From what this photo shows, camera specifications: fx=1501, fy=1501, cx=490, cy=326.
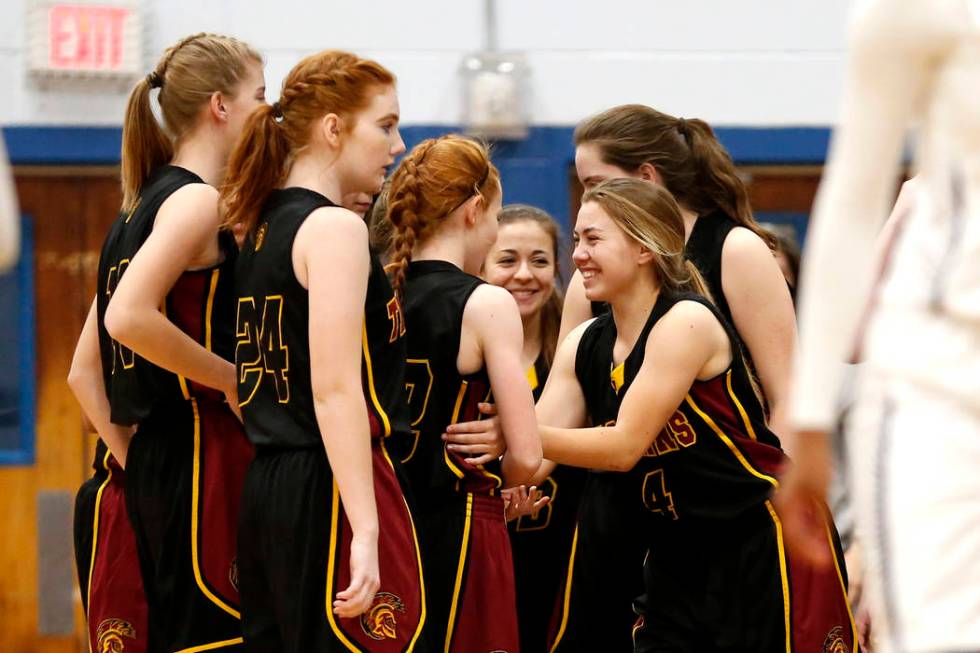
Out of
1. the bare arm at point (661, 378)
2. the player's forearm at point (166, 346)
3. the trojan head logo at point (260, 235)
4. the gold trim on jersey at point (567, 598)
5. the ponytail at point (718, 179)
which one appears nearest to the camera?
the trojan head logo at point (260, 235)

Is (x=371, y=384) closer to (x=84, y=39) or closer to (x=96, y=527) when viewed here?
(x=96, y=527)

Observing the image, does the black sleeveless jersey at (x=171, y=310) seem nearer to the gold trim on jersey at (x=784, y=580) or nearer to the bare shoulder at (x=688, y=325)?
the bare shoulder at (x=688, y=325)

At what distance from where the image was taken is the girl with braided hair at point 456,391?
316cm

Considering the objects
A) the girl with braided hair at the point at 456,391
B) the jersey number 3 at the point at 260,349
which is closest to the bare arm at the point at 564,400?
the girl with braided hair at the point at 456,391

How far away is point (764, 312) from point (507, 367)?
0.66 meters

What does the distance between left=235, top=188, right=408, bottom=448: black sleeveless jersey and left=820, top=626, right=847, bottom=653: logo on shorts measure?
1.10 meters

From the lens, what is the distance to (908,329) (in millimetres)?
1663

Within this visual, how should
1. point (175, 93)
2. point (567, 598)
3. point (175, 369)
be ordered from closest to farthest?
point (175, 369)
point (175, 93)
point (567, 598)

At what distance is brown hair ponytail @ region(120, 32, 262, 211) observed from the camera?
129 inches

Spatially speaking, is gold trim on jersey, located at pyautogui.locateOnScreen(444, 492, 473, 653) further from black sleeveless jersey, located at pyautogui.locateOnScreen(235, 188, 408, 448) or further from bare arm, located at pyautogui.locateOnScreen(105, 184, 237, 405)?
bare arm, located at pyautogui.locateOnScreen(105, 184, 237, 405)

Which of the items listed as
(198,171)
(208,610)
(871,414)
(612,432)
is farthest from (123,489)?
(871,414)

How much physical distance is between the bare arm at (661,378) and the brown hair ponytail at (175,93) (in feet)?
3.58

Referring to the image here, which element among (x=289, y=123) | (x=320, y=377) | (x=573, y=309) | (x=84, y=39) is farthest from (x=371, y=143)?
(x=84, y=39)

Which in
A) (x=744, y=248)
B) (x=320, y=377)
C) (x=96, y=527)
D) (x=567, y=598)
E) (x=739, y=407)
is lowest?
(x=567, y=598)
